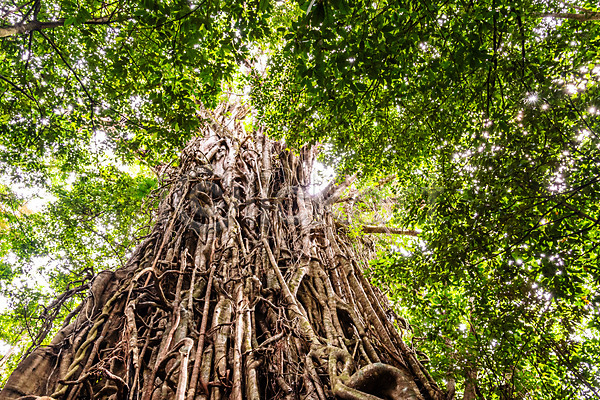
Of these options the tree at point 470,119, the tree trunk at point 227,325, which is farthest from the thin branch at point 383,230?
the tree at point 470,119

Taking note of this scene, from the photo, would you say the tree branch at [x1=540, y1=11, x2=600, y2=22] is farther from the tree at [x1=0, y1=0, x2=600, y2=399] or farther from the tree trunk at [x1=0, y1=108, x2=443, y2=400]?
the tree trunk at [x1=0, y1=108, x2=443, y2=400]

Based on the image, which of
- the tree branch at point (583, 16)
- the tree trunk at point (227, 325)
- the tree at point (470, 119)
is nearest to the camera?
the tree at point (470, 119)

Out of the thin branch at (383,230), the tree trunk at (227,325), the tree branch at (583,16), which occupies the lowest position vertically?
the tree trunk at (227,325)

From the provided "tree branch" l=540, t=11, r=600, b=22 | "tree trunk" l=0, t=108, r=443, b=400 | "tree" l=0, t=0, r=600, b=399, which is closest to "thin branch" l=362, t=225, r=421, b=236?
"tree trunk" l=0, t=108, r=443, b=400

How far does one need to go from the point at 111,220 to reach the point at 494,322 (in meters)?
6.56

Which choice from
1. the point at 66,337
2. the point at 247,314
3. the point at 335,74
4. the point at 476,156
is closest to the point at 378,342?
the point at 247,314

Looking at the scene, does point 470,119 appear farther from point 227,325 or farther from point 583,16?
point 227,325

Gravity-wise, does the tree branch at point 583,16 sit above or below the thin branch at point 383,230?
below

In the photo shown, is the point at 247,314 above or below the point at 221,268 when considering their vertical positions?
below

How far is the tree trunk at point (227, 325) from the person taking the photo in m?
2.08

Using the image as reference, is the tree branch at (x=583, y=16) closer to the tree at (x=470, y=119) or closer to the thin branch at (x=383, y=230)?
the tree at (x=470, y=119)

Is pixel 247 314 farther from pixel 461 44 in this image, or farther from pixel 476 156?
pixel 461 44

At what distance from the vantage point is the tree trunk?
6.81ft

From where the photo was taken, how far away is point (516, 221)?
2055 millimetres
